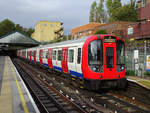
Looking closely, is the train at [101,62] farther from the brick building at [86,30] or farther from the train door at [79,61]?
the brick building at [86,30]

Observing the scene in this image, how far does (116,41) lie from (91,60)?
1.74 metres

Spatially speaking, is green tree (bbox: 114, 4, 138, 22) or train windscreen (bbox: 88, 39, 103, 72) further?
green tree (bbox: 114, 4, 138, 22)

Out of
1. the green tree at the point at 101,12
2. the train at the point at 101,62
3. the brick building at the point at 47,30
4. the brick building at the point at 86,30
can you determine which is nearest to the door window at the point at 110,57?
the train at the point at 101,62

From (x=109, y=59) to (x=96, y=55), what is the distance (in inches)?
28.7

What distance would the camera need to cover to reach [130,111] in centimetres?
671

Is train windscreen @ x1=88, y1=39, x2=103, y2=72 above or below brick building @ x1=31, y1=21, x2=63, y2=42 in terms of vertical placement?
below

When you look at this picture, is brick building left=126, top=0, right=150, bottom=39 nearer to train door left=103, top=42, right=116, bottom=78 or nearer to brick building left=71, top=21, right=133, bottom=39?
brick building left=71, top=21, right=133, bottom=39

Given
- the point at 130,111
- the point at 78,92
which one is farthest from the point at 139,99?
the point at 78,92

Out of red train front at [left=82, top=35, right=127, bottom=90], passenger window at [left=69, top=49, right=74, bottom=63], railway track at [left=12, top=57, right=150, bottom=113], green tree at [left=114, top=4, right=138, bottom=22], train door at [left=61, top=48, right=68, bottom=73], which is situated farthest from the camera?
green tree at [left=114, top=4, right=138, bottom=22]

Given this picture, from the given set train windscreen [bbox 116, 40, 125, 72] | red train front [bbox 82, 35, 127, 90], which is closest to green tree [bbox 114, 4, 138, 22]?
train windscreen [bbox 116, 40, 125, 72]

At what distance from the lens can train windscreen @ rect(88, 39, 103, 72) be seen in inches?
340

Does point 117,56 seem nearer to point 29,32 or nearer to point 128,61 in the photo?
point 128,61

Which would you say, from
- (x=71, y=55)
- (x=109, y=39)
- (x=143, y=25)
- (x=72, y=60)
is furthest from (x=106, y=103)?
(x=143, y=25)

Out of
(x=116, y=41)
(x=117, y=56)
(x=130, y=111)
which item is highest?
(x=116, y=41)
